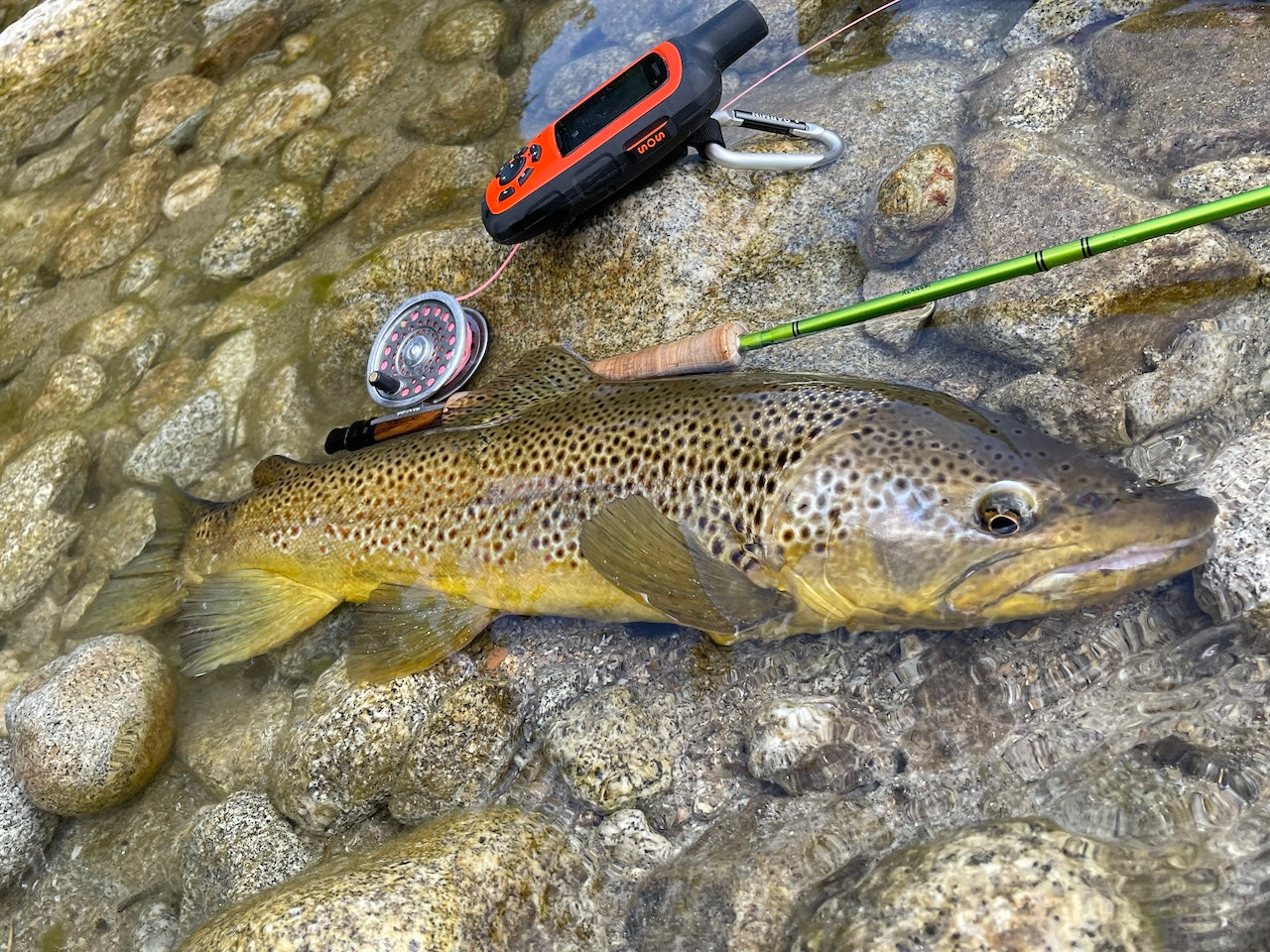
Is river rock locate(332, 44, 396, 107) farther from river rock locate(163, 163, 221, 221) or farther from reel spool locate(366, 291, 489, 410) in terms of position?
reel spool locate(366, 291, 489, 410)

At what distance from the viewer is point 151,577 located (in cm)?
436

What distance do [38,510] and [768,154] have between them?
16.0 feet

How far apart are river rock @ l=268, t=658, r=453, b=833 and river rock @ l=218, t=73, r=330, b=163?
464 centimetres

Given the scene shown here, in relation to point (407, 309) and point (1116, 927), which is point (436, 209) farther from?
point (1116, 927)

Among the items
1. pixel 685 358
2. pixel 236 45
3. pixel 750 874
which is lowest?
pixel 750 874

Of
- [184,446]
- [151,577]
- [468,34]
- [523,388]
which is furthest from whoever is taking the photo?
[468,34]

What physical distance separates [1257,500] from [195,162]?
7125mm

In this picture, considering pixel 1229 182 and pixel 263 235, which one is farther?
pixel 263 235

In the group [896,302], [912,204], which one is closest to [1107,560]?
[896,302]

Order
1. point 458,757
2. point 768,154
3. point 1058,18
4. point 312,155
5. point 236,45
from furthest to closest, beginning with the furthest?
point 236,45, point 312,155, point 1058,18, point 768,154, point 458,757

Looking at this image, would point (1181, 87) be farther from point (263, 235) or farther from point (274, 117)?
point (274, 117)

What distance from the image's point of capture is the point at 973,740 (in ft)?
9.45

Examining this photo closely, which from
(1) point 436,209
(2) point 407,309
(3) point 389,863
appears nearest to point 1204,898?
(3) point 389,863

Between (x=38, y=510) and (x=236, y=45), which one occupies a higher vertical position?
(x=236, y=45)
